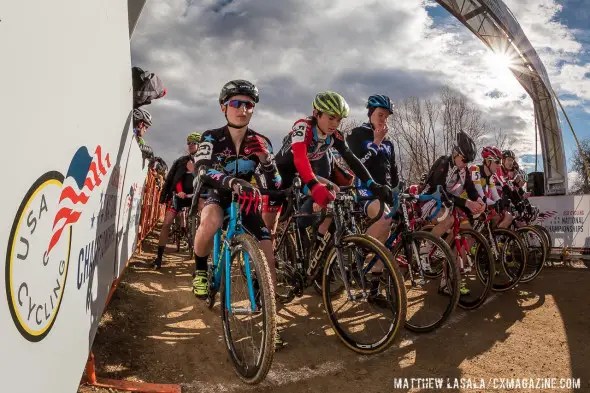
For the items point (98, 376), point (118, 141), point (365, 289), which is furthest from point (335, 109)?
point (98, 376)

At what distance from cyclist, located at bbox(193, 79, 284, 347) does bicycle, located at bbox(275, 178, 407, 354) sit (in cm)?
44

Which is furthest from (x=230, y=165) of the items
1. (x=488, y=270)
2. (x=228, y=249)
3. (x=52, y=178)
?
(x=488, y=270)

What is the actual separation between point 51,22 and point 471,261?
550 centimetres

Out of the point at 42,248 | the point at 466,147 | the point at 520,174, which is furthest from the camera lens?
the point at 520,174

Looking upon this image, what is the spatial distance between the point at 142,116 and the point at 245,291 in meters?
4.11

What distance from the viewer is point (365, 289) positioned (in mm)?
3334

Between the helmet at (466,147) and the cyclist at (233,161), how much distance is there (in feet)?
11.1

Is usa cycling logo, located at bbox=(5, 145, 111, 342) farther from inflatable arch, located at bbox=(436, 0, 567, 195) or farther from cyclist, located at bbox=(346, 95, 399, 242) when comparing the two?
inflatable arch, located at bbox=(436, 0, 567, 195)

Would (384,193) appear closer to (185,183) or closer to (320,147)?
(320,147)

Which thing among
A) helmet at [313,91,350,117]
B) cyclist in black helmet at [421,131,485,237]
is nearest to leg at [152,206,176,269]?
helmet at [313,91,350,117]

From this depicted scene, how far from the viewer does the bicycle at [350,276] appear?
3170mm

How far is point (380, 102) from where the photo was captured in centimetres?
495

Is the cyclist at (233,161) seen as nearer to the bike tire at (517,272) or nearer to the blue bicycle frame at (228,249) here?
the blue bicycle frame at (228,249)

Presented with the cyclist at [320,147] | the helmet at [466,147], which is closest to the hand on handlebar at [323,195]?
the cyclist at [320,147]
